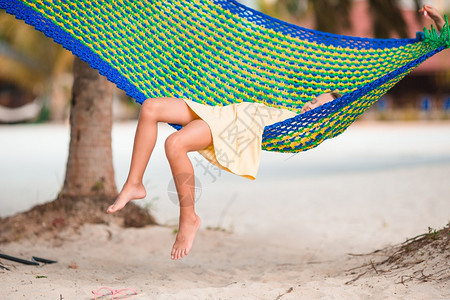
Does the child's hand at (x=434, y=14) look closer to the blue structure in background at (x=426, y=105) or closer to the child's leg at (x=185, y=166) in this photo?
the child's leg at (x=185, y=166)

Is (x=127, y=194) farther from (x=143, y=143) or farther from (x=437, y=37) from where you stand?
(x=437, y=37)

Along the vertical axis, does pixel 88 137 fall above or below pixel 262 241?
above

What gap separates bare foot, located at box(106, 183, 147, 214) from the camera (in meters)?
1.82

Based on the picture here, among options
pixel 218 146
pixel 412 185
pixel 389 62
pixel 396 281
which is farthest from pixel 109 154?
pixel 412 185

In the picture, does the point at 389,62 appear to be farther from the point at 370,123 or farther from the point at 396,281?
the point at 370,123

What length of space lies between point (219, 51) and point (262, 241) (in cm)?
114

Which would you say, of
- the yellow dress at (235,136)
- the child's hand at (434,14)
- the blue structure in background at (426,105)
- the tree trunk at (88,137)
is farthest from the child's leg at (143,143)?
the blue structure in background at (426,105)

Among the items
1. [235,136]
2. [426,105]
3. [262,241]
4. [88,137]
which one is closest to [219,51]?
[235,136]

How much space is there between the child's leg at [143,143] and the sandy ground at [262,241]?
33 cm

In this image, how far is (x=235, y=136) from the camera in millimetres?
1936

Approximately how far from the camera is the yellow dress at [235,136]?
1899 mm

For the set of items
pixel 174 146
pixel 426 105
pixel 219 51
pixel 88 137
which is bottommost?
pixel 174 146

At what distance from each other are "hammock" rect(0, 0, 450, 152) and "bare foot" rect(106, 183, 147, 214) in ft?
1.45

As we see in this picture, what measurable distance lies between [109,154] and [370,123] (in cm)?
1146
